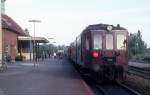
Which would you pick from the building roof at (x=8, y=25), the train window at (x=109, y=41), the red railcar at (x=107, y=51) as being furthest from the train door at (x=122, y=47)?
the building roof at (x=8, y=25)

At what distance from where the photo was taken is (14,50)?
58.9m

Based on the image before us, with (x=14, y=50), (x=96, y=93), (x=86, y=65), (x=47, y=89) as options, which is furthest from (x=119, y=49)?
(x=14, y=50)

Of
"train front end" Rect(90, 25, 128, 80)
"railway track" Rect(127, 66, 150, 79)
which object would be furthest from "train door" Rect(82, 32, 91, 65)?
"railway track" Rect(127, 66, 150, 79)

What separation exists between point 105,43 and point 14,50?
37.2m

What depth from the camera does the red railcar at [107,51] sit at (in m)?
22.7

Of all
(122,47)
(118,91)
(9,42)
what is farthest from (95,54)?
(9,42)

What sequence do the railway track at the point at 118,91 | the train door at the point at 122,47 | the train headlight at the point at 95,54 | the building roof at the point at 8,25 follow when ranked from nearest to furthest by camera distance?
the railway track at the point at 118,91 < the train headlight at the point at 95,54 < the train door at the point at 122,47 < the building roof at the point at 8,25

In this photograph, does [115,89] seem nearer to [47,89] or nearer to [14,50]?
[47,89]

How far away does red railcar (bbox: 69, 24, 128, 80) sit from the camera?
22.7 metres

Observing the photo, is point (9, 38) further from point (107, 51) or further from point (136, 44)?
point (136, 44)

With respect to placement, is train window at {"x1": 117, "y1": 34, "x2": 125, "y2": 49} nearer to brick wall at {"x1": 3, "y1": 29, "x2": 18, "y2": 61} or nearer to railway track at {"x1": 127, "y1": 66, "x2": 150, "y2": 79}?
railway track at {"x1": 127, "y1": 66, "x2": 150, "y2": 79}

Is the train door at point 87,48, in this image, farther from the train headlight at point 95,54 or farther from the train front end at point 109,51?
the train headlight at point 95,54

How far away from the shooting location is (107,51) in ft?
75.2

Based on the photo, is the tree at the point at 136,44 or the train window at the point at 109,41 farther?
the tree at the point at 136,44
